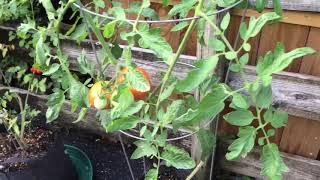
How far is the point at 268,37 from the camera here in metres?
1.32

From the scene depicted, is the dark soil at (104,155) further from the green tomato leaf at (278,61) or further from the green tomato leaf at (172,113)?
the green tomato leaf at (278,61)

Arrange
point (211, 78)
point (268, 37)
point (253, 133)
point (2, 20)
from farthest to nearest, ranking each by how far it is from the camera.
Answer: point (2, 20) → point (268, 37) → point (211, 78) → point (253, 133)

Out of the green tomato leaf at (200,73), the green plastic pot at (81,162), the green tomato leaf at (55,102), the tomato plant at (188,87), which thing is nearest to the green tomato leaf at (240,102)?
the tomato plant at (188,87)

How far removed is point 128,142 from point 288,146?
776 mm

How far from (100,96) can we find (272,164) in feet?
1.37

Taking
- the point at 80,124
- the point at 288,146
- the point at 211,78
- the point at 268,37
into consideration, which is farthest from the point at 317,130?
the point at 80,124

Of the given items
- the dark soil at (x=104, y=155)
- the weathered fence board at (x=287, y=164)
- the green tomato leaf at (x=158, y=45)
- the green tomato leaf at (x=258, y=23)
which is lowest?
the dark soil at (x=104, y=155)

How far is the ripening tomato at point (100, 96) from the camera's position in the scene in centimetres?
88

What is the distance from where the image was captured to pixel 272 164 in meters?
0.78

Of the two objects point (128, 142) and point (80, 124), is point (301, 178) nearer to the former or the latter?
point (128, 142)

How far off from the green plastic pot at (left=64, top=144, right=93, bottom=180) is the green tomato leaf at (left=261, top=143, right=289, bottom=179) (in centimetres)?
109

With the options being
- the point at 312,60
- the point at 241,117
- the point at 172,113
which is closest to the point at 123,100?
the point at 172,113

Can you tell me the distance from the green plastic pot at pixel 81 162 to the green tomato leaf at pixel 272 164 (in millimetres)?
1088

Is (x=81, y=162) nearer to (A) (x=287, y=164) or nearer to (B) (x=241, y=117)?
(A) (x=287, y=164)
